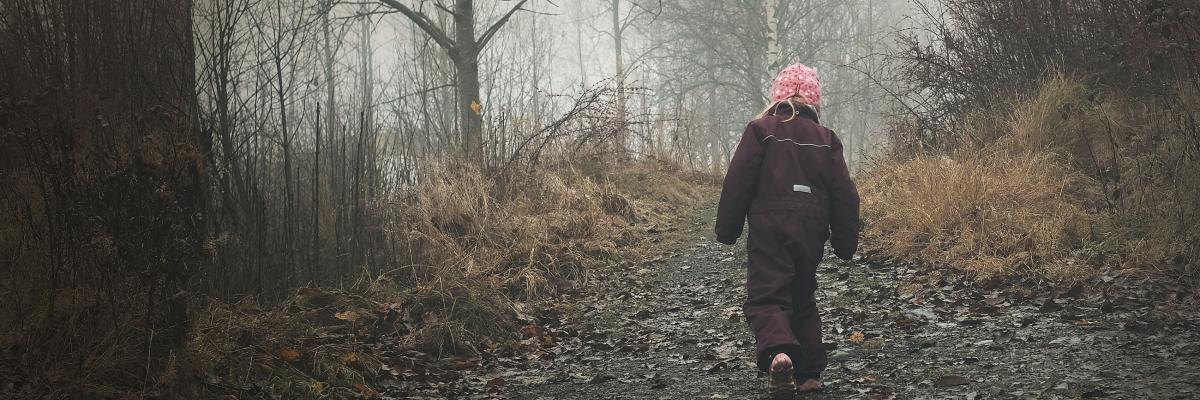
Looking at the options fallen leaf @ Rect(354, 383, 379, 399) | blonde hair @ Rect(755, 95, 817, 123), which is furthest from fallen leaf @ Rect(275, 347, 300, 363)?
blonde hair @ Rect(755, 95, 817, 123)

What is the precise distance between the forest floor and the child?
1.13 feet

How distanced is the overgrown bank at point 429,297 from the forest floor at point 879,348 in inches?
10.2

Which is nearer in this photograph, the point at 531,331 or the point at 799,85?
the point at 799,85

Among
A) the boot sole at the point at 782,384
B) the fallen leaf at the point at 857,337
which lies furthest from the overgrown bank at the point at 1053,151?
the boot sole at the point at 782,384

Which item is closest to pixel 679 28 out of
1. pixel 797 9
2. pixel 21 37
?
pixel 797 9

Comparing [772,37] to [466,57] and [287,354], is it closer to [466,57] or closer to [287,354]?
[466,57]

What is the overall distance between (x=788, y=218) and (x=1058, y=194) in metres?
4.02

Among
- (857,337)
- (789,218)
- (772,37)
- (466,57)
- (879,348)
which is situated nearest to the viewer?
(789,218)

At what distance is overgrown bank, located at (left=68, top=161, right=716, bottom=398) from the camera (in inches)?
167

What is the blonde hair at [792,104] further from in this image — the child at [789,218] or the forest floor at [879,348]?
the forest floor at [879,348]

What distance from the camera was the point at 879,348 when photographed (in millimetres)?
5156

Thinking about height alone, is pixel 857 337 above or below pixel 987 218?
below

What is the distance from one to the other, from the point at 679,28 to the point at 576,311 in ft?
68.6

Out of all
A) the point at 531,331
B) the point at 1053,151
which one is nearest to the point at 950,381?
the point at 531,331
